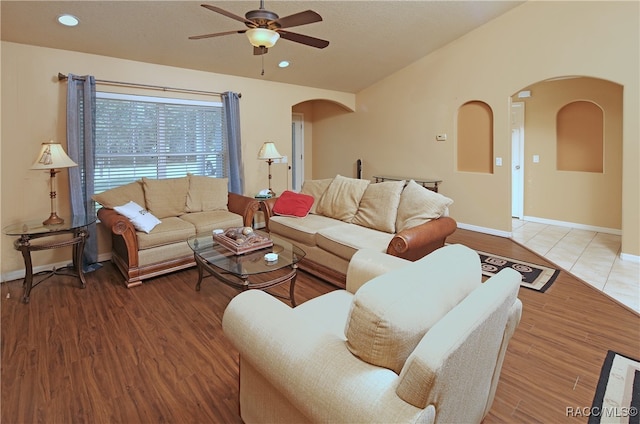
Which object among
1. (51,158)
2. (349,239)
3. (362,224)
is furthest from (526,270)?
(51,158)

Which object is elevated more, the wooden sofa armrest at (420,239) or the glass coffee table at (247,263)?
the wooden sofa armrest at (420,239)

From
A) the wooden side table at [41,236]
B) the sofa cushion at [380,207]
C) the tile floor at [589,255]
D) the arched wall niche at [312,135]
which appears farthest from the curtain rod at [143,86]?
the tile floor at [589,255]

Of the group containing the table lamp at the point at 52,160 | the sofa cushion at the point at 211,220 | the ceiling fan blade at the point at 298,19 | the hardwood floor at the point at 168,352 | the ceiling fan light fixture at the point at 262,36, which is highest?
the ceiling fan blade at the point at 298,19

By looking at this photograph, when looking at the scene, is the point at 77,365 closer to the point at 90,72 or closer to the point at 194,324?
the point at 194,324

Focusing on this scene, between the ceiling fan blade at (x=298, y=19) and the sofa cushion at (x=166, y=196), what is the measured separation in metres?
2.60

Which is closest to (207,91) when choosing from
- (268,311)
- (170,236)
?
(170,236)

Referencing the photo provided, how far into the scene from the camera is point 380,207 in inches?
145

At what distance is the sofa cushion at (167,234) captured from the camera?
3521mm

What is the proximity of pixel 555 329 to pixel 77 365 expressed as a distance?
3417 millimetres

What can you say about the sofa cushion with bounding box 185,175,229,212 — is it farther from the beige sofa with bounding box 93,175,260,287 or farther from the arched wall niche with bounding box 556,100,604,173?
the arched wall niche with bounding box 556,100,604,173

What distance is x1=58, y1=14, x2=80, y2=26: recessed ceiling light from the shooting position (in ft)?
10.6

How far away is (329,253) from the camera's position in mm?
3449

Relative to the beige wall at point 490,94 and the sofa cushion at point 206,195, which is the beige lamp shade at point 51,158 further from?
the beige wall at point 490,94

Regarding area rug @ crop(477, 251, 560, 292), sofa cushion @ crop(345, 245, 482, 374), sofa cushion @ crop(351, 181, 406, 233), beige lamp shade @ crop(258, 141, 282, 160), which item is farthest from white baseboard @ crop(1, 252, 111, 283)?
area rug @ crop(477, 251, 560, 292)
